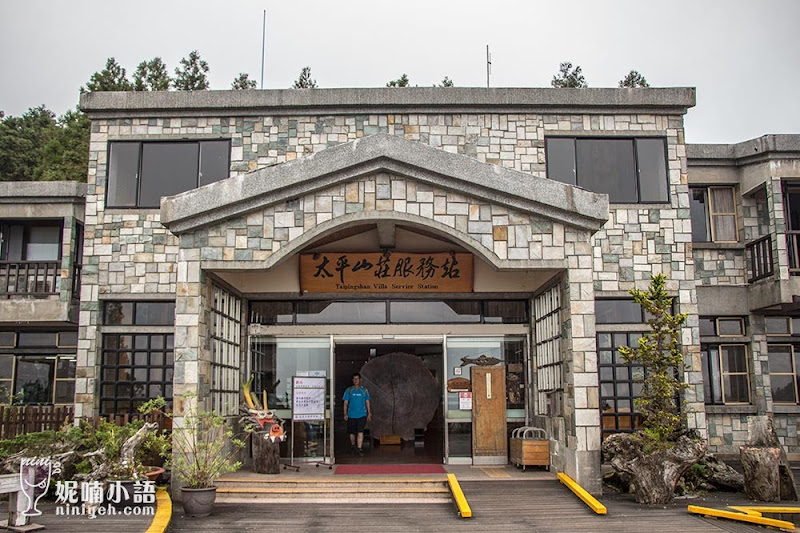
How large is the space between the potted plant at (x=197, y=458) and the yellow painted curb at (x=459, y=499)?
282cm

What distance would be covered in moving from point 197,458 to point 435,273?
504 cm

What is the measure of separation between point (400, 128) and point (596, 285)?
185 inches

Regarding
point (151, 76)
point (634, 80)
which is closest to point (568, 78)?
point (634, 80)

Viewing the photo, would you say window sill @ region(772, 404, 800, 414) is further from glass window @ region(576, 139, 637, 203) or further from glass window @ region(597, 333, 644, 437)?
glass window @ region(576, 139, 637, 203)

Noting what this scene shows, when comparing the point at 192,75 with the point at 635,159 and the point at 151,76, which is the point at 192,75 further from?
the point at 635,159

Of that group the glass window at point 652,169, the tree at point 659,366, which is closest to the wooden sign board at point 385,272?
the tree at point 659,366

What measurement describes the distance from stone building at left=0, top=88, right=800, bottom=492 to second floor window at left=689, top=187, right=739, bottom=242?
0.06 meters

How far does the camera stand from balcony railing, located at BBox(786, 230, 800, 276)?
15.0 meters

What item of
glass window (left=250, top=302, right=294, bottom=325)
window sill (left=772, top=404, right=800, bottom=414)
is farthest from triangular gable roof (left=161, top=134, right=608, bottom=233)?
window sill (left=772, top=404, right=800, bottom=414)

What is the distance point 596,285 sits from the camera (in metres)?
14.0

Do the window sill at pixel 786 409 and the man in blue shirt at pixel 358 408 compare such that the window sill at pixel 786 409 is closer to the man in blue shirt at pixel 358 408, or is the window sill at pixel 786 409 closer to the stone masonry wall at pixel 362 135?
the stone masonry wall at pixel 362 135

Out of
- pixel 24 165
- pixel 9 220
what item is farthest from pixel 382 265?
pixel 24 165

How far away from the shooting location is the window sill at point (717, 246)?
15234mm

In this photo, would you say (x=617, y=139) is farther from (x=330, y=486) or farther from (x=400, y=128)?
(x=330, y=486)
